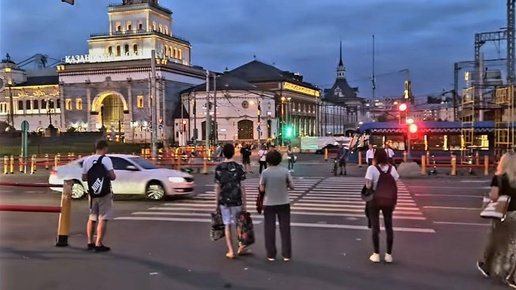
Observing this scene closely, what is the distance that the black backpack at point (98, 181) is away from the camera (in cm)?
947

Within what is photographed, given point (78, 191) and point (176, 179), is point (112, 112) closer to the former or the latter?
point (78, 191)

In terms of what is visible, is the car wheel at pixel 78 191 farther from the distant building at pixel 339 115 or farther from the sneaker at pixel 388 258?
the distant building at pixel 339 115

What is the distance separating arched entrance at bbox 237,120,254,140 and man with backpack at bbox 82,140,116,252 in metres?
94.5

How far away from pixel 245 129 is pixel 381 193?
96422 millimetres

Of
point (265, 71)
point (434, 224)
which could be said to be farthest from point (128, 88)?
point (434, 224)

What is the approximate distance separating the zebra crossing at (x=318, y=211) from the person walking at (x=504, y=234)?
14.3ft

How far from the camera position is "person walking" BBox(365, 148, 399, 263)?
8602 mm

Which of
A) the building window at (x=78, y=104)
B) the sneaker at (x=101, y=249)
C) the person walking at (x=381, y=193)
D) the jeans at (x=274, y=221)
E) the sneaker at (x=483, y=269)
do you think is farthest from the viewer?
the building window at (x=78, y=104)

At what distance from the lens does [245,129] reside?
104875 millimetres

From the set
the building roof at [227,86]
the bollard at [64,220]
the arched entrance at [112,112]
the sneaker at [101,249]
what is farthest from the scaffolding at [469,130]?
the arched entrance at [112,112]

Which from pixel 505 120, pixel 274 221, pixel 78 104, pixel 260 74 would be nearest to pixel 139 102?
pixel 78 104

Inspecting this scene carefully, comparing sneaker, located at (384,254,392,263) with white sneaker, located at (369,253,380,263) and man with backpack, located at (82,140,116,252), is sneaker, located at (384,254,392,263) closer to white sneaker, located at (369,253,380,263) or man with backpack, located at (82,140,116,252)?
white sneaker, located at (369,253,380,263)

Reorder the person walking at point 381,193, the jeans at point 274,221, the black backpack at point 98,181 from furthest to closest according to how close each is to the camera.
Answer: the black backpack at point 98,181, the jeans at point 274,221, the person walking at point 381,193

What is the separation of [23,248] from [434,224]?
845 centimetres
